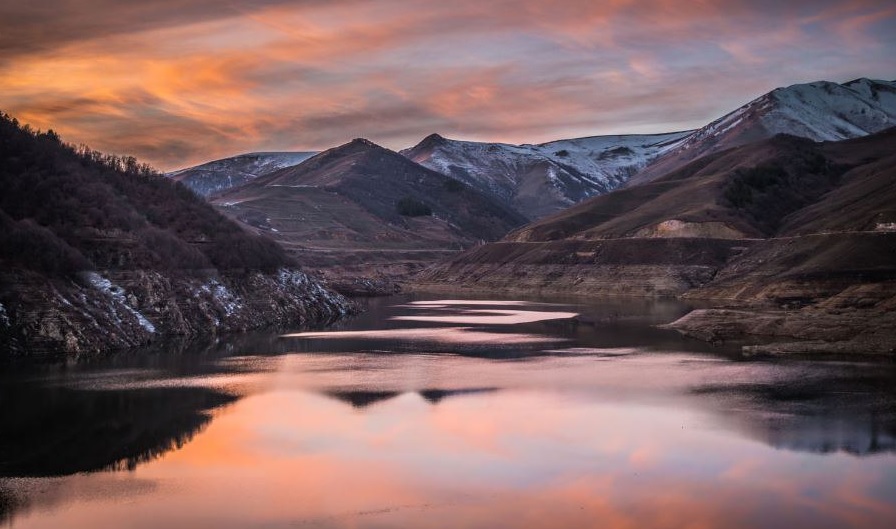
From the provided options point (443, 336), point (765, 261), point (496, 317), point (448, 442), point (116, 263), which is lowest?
point (448, 442)

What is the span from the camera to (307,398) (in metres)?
55.5

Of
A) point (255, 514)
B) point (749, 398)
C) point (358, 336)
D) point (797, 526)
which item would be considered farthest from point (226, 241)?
point (797, 526)

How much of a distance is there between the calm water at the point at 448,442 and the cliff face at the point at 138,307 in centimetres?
492

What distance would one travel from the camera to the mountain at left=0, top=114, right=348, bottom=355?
2849 inches

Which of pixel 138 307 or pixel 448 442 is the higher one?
pixel 138 307

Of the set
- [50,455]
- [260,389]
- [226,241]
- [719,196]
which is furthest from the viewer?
[719,196]

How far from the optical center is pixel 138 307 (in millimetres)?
85062

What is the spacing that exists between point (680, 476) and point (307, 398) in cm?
2606

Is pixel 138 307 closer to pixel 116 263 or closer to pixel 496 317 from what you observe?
pixel 116 263

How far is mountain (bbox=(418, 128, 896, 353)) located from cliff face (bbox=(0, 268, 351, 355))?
46.1 metres

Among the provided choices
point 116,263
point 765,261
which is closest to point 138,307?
point 116,263

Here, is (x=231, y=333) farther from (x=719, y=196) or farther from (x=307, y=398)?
(x=719, y=196)

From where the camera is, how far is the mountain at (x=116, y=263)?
72375 mm

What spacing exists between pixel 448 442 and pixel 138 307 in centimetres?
5083
